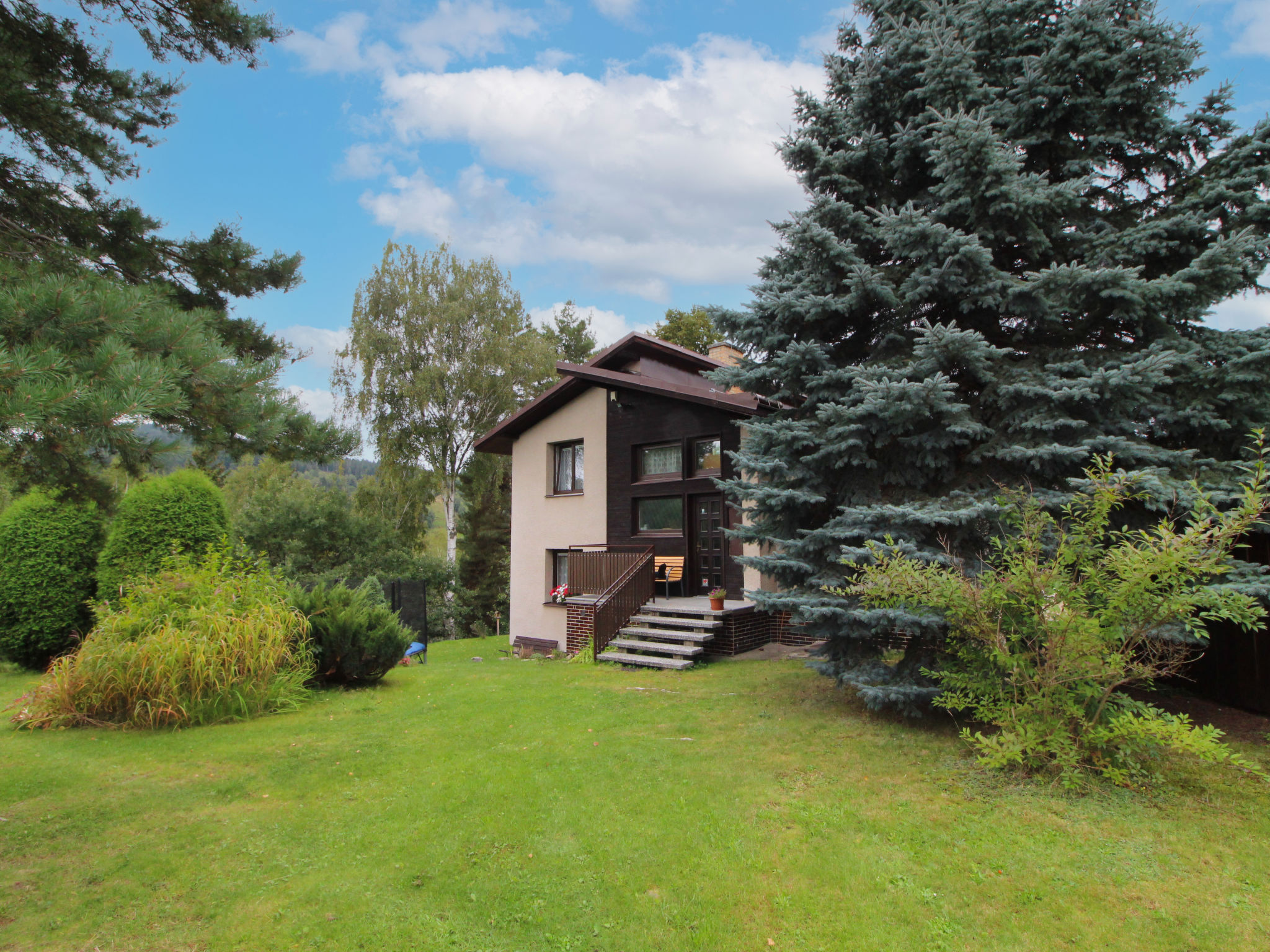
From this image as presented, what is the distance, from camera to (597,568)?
13266 millimetres

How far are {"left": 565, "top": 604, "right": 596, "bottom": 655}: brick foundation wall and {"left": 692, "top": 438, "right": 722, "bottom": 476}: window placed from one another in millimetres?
3497

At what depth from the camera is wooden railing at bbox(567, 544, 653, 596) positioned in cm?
1274

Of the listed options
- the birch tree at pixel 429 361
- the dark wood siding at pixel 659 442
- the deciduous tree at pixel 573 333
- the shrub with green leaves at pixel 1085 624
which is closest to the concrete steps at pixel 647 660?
the dark wood siding at pixel 659 442

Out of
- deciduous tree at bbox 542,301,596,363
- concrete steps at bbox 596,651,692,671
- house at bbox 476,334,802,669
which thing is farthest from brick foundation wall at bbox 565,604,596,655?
deciduous tree at bbox 542,301,596,363

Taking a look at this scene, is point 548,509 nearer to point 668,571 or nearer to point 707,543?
point 668,571

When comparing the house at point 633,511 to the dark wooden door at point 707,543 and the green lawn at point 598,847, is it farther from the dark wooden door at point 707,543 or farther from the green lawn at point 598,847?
the green lawn at point 598,847

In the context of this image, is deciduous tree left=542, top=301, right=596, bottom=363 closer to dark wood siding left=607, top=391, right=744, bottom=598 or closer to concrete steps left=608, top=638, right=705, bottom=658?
dark wood siding left=607, top=391, right=744, bottom=598

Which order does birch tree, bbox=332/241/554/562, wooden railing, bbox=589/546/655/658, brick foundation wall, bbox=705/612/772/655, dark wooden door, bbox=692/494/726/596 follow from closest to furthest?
brick foundation wall, bbox=705/612/772/655 → wooden railing, bbox=589/546/655/658 → dark wooden door, bbox=692/494/726/596 → birch tree, bbox=332/241/554/562

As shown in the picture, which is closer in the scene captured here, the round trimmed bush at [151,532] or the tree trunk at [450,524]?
the round trimmed bush at [151,532]

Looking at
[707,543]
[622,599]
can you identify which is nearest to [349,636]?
[622,599]

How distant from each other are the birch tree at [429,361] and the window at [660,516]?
10672mm

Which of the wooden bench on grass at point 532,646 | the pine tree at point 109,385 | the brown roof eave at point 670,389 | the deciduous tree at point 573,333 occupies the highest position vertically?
the deciduous tree at point 573,333

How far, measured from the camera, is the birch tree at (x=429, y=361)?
75.1ft

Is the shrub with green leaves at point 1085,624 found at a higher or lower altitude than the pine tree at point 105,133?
lower
